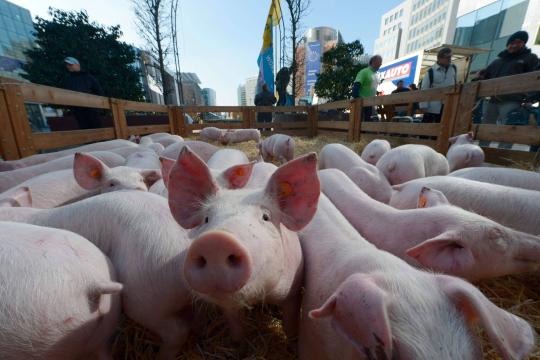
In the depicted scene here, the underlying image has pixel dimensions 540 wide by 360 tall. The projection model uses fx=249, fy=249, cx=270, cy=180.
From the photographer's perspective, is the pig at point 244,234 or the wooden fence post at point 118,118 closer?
the pig at point 244,234

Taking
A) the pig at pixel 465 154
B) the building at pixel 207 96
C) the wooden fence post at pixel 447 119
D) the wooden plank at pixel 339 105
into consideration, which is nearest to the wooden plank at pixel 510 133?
the pig at pixel 465 154

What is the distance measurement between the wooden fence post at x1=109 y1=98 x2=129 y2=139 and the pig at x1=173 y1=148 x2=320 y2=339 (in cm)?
493

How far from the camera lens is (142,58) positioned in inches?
565

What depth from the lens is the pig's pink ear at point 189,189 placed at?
47.6 inches

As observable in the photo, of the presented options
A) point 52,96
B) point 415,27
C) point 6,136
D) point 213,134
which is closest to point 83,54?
point 213,134

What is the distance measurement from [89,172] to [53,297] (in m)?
1.52

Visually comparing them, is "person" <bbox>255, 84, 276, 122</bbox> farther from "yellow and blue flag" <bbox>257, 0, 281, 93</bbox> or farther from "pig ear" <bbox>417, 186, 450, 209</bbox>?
"pig ear" <bbox>417, 186, 450, 209</bbox>

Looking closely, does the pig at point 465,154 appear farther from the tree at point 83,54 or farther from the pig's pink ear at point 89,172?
the tree at point 83,54

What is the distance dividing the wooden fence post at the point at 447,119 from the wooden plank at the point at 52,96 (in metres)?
5.67

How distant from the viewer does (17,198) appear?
1.72 meters

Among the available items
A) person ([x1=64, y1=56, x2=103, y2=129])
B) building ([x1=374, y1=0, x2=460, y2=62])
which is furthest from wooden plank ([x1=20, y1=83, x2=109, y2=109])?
building ([x1=374, y1=0, x2=460, y2=62])

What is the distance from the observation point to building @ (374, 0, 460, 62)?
26581 mm

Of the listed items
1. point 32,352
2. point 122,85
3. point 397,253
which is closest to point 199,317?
point 32,352

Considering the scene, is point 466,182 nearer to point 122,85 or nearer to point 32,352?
point 32,352
